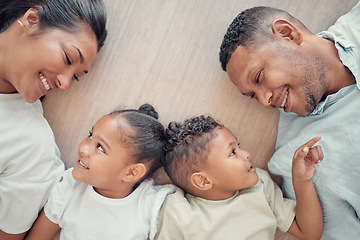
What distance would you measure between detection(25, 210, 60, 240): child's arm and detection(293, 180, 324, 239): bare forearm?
908 millimetres

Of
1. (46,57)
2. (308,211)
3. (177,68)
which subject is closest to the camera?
(46,57)

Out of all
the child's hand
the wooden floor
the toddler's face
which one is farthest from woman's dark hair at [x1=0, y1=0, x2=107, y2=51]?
the child's hand

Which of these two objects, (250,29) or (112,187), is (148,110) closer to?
(112,187)

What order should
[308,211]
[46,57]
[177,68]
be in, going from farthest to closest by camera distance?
[177,68] < [308,211] < [46,57]

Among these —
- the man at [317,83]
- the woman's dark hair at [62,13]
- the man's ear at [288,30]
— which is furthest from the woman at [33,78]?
the man's ear at [288,30]

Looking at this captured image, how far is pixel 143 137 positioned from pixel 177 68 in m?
0.35

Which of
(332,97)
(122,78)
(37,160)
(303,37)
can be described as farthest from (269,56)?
(37,160)

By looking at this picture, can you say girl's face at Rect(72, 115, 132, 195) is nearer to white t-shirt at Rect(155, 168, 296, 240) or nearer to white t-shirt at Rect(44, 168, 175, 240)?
white t-shirt at Rect(44, 168, 175, 240)

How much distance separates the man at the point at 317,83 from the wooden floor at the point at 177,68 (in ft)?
0.45

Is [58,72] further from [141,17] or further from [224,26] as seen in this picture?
[224,26]

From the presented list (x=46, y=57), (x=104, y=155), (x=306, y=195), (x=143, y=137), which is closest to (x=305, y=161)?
(x=306, y=195)

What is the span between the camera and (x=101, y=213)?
1248 mm

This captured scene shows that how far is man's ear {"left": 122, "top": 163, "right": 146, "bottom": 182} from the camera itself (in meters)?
1.19

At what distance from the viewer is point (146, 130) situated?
1176 mm
